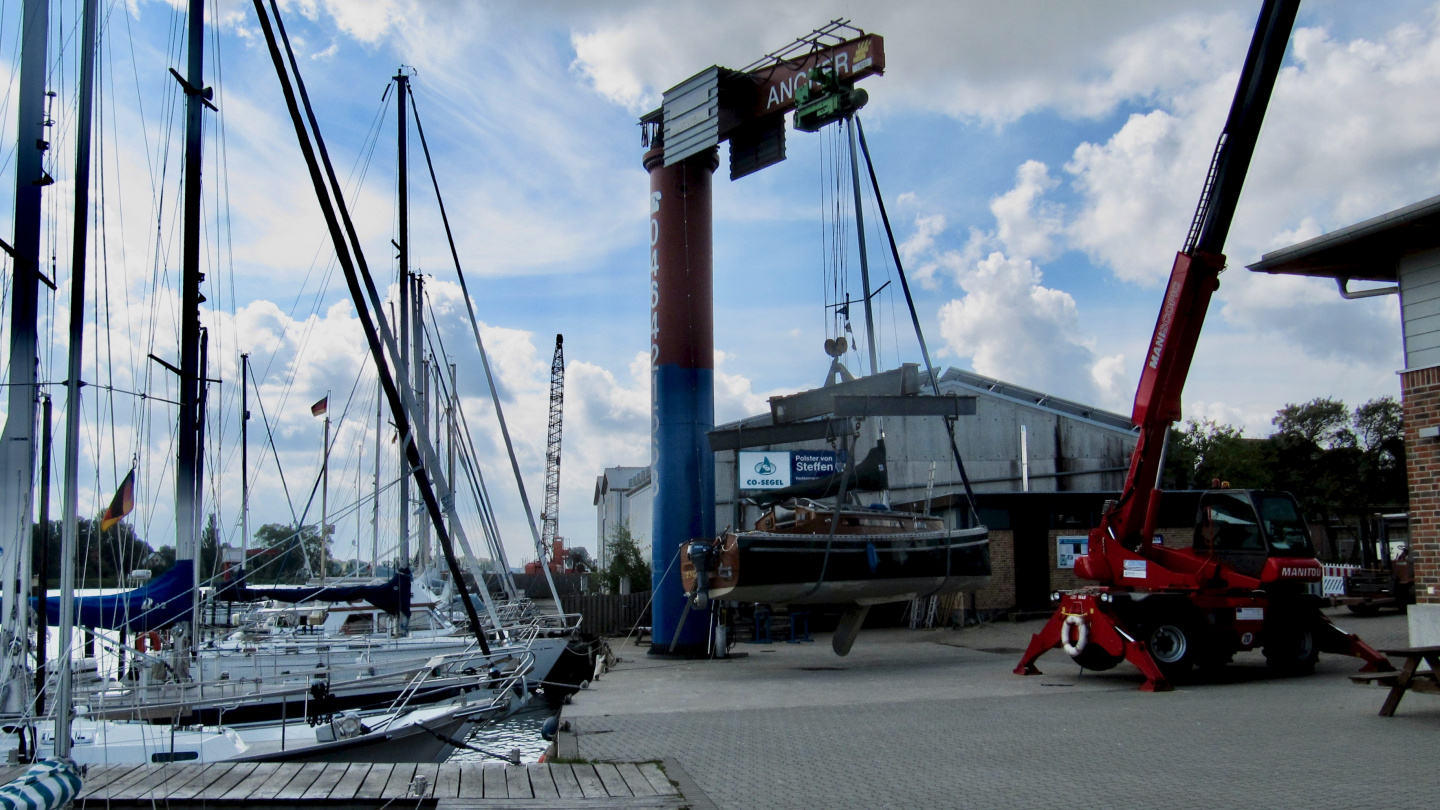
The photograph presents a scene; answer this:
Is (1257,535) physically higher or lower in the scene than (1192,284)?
lower

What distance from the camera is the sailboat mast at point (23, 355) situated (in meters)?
8.71

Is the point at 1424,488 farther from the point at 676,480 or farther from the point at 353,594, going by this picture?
the point at 353,594

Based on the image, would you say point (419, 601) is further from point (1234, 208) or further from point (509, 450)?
point (1234, 208)

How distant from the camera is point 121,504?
15.4 metres

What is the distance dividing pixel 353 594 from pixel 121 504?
624 centimetres

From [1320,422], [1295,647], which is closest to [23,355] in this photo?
[1295,647]

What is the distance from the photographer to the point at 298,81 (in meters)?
11.5

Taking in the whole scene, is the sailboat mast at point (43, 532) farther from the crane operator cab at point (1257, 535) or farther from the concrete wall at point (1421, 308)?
the concrete wall at point (1421, 308)

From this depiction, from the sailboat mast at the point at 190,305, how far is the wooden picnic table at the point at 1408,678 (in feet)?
49.9

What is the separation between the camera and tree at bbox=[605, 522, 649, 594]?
1635 inches

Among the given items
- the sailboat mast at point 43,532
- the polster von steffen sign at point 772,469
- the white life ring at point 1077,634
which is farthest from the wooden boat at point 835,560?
the polster von steffen sign at point 772,469

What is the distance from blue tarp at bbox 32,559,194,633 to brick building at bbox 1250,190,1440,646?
16044mm

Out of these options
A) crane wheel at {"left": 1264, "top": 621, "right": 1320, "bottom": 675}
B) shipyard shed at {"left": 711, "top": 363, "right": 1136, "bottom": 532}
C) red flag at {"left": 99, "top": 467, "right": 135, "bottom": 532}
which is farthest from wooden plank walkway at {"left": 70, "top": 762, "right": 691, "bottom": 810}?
shipyard shed at {"left": 711, "top": 363, "right": 1136, "bottom": 532}

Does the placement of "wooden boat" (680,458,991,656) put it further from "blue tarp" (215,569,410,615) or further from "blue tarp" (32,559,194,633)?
"blue tarp" (32,559,194,633)
